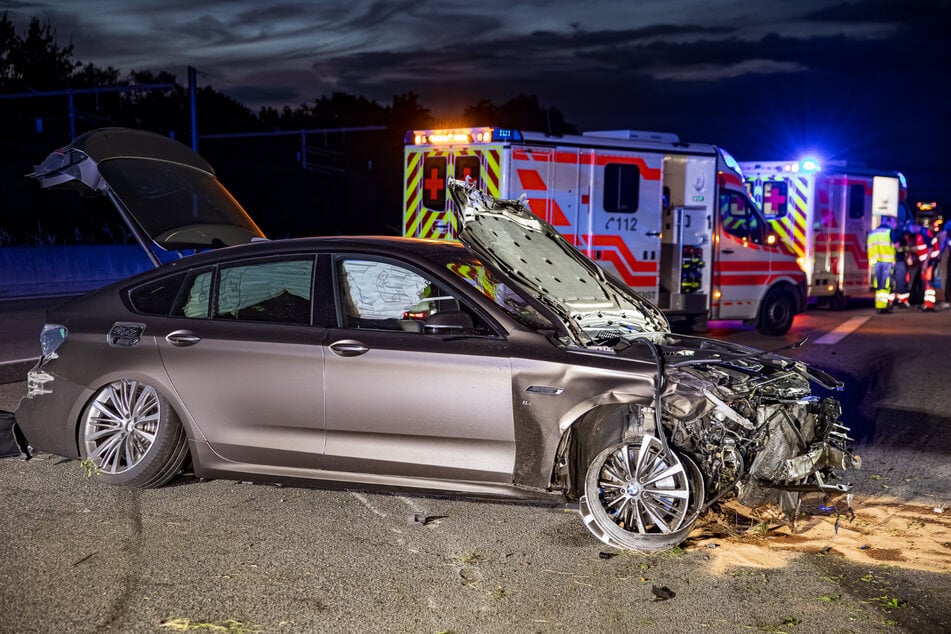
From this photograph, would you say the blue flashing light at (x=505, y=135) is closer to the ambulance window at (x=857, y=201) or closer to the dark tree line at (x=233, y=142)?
the ambulance window at (x=857, y=201)

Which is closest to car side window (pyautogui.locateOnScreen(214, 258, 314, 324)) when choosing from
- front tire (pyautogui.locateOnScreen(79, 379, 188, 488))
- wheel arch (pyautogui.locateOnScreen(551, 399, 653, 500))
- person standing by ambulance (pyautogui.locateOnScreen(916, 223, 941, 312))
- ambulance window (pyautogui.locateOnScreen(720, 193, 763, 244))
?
front tire (pyautogui.locateOnScreen(79, 379, 188, 488))

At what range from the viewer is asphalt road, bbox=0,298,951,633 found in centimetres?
409

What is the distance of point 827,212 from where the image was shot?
19453 millimetres

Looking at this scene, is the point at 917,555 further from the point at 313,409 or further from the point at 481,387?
the point at 313,409

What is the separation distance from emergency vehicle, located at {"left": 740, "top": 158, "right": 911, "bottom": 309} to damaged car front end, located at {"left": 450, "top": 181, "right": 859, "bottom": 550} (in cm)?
1440

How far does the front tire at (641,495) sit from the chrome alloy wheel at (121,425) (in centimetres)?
246

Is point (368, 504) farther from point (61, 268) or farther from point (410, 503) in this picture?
point (61, 268)

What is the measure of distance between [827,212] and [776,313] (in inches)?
195

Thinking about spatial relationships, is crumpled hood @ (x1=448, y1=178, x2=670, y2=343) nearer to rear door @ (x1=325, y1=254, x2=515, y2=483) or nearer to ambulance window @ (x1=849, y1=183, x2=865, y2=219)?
rear door @ (x1=325, y1=254, x2=515, y2=483)

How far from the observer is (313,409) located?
5.41m

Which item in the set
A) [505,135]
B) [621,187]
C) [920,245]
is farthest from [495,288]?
[920,245]

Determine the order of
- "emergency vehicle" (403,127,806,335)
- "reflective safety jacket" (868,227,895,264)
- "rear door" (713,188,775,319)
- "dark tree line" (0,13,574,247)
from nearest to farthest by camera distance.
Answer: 1. "emergency vehicle" (403,127,806,335)
2. "rear door" (713,188,775,319)
3. "reflective safety jacket" (868,227,895,264)
4. "dark tree line" (0,13,574,247)

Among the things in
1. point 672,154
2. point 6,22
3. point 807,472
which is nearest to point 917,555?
point 807,472

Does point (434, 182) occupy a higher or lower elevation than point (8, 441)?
higher
